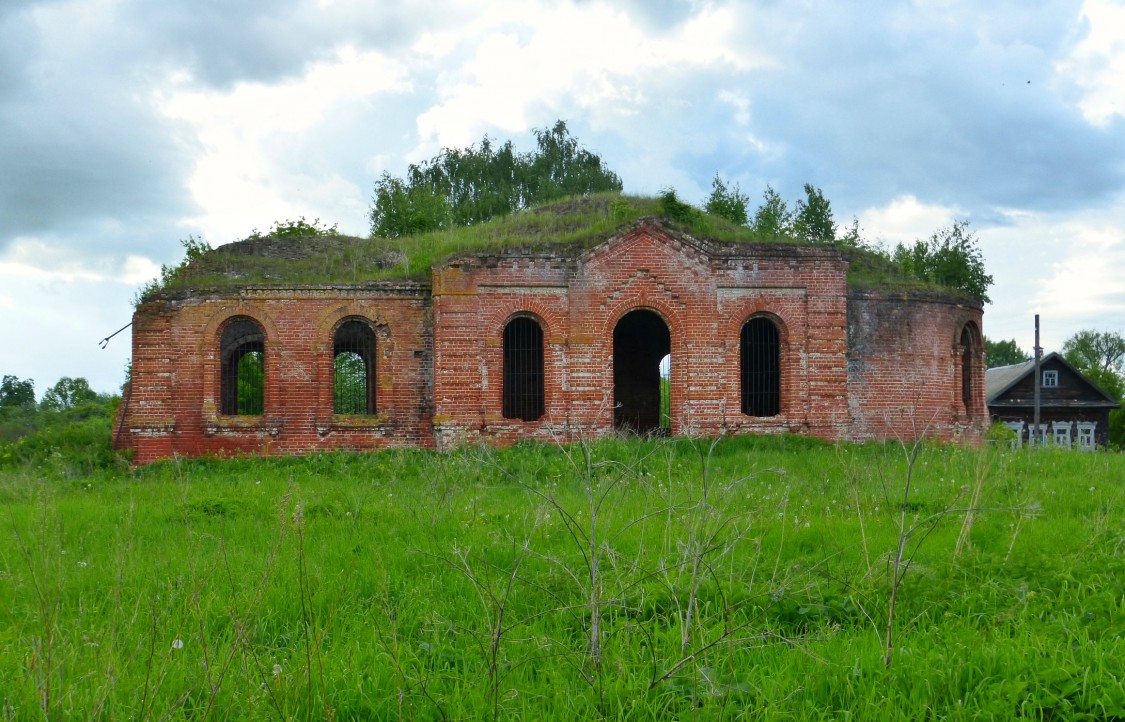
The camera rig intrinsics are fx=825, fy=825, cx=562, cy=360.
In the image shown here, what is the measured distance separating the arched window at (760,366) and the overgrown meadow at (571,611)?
23.4 feet

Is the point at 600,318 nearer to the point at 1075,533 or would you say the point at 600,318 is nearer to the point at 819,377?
the point at 819,377

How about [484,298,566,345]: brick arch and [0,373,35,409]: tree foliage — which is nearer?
[484,298,566,345]: brick arch

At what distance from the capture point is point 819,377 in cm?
1550

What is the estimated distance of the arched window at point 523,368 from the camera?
52.3 ft

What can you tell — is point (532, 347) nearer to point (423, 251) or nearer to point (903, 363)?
point (423, 251)

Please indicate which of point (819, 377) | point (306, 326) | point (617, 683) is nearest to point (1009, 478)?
→ point (819, 377)

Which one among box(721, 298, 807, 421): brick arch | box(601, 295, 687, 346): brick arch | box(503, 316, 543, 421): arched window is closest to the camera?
box(601, 295, 687, 346): brick arch

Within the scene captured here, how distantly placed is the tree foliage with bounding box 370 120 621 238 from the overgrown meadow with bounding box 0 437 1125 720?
119 feet

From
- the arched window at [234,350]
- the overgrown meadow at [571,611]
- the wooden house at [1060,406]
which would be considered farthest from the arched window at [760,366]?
the wooden house at [1060,406]

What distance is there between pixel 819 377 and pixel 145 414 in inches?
494

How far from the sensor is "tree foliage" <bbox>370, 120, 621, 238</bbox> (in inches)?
1740

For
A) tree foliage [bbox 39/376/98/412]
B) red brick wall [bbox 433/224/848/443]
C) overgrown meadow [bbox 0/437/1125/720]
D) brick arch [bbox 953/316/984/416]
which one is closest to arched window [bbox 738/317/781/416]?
red brick wall [bbox 433/224/848/443]

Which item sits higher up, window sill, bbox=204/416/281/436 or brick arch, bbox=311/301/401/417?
brick arch, bbox=311/301/401/417

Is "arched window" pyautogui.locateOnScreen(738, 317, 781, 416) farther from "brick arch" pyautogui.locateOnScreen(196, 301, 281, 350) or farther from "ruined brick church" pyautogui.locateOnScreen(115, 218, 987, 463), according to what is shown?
"brick arch" pyautogui.locateOnScreen(196, 301, 281, 350)
